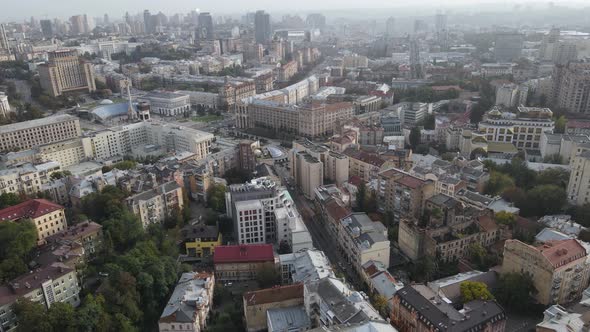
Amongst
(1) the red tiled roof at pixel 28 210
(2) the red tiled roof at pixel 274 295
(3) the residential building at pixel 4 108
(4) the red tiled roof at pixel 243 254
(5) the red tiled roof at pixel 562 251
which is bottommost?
(4) the red tiled roof at pixel 243 254

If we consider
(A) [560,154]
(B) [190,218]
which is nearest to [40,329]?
(B) [190,218]

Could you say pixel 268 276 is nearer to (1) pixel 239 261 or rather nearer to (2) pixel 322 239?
(1) pixel 239 261

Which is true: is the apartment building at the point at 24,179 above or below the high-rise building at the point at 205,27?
below

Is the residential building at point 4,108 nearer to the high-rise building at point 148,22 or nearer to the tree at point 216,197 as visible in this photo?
the tree at point 216,197

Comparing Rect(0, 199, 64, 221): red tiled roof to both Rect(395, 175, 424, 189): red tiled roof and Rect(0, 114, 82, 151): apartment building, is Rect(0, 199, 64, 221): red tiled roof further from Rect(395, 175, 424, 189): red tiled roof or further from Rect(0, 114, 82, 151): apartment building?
Rect(395, 175, 424, 189): red tiled roof

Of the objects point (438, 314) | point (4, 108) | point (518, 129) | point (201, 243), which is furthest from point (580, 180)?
point (4, 108)

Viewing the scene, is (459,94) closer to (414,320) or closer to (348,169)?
(348,169)

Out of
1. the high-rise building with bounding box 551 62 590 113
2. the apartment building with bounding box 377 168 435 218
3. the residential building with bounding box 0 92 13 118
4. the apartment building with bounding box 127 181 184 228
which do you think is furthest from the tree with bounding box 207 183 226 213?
the high-rise building with bounding box 551 62 590 113

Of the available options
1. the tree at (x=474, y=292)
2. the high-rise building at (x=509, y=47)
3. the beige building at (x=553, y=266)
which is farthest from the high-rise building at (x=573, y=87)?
the high-rise building at (x=509, y=47)
